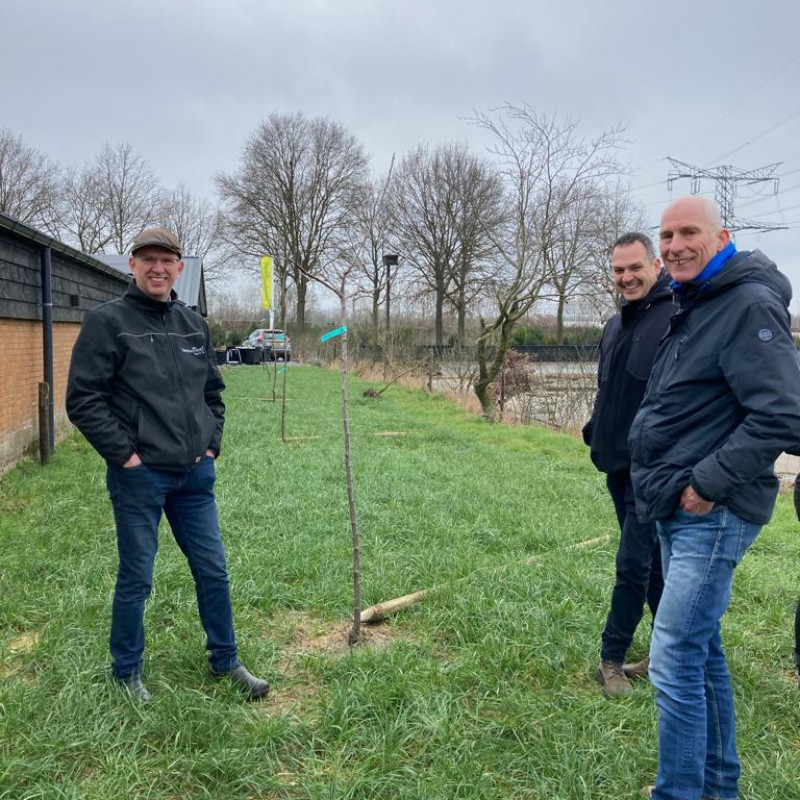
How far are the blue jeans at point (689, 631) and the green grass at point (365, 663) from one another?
1.30 feet

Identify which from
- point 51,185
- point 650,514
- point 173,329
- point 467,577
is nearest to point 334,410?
point 467,577

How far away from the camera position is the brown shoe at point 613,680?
9.09ft

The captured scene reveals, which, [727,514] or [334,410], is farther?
[334,410]

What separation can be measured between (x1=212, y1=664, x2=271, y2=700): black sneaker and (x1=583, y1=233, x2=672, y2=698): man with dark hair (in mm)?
1528

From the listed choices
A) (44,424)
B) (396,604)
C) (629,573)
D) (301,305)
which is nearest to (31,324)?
(44,424)

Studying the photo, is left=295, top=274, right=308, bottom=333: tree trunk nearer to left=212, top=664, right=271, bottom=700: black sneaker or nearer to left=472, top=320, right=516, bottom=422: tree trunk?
left=472, top=320, right=516, bottom=422: tree trunk

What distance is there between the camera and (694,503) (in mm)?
1869

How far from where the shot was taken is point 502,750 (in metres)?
2.42

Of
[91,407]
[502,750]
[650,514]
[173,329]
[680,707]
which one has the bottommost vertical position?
[502,750]

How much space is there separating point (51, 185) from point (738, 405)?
1568 inches

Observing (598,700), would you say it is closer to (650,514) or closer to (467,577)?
(650,514)

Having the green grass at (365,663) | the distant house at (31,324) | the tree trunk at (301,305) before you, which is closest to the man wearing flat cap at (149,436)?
the green grass at (365,663)

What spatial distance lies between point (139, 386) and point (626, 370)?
83.6 inches

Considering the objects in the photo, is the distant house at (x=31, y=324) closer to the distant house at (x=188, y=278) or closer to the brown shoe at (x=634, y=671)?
the brown shoe at (x=634, y=671)
